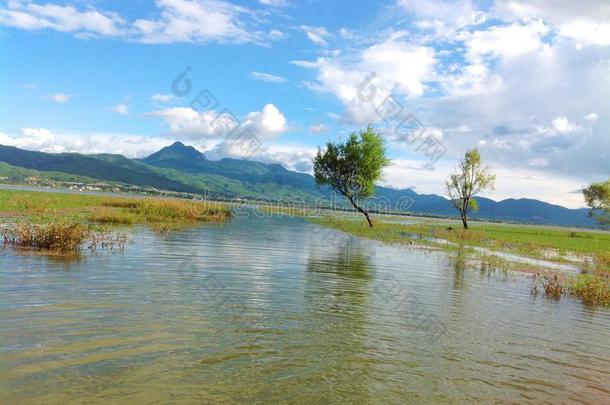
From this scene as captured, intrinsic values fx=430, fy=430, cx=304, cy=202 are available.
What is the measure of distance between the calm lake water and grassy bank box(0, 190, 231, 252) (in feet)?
11.0

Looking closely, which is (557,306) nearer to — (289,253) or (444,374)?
(444,374)

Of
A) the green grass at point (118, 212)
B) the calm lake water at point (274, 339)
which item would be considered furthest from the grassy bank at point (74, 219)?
the calm lake water at point (274, 339)

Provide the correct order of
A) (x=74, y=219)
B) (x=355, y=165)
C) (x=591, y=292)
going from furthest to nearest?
(x=355, y=165), (x=74, y=219), (x=591, y=292)

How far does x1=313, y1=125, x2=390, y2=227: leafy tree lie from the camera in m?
75.5

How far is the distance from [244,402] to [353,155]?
6994 cm

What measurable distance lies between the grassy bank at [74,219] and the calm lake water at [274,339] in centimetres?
335

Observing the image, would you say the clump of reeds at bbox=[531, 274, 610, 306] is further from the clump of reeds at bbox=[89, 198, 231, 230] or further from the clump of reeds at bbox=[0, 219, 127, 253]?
the clump of reeds at bbox=[89, 198, 231, 230]

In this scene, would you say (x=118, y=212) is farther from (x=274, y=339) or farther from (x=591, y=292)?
(x=591, y=292)

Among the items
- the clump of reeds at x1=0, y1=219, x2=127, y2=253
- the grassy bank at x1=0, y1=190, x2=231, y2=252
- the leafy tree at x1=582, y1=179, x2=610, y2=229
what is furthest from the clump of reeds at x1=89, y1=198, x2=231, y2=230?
the leafy tree at x1=582, y1=179, x2=610, y2=229

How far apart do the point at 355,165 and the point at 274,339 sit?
66.5 metres

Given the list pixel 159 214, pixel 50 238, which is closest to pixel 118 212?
pixel 159 214

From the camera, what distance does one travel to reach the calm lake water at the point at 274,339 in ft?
27.5

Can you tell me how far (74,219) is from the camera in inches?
1544

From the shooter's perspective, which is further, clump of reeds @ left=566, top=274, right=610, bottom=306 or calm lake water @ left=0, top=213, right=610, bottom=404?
clump of reeds @ left=566, top=274, right=610, bottom=306
